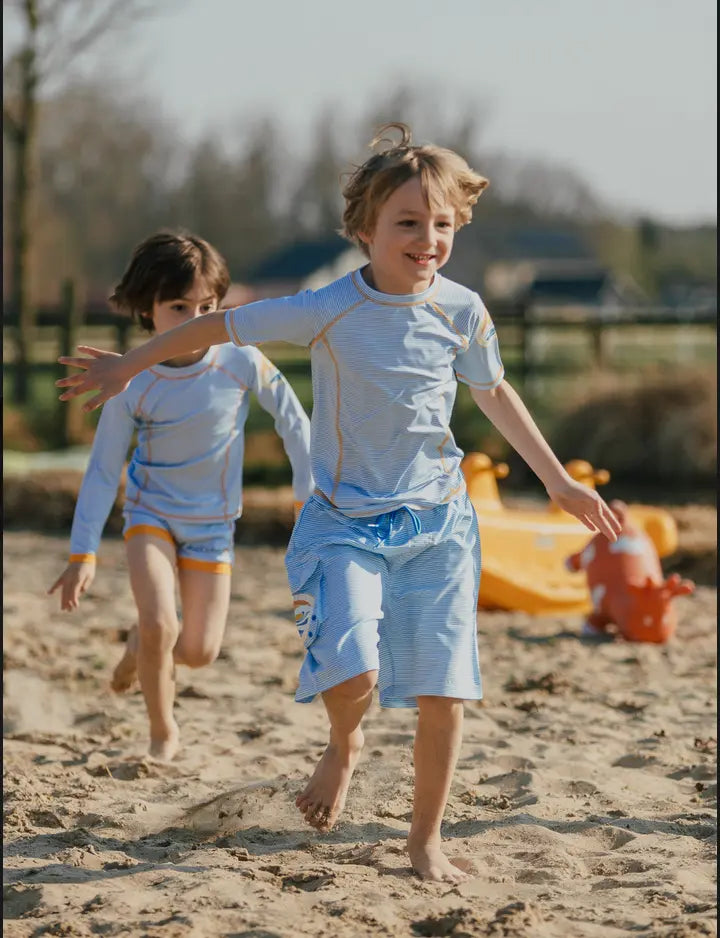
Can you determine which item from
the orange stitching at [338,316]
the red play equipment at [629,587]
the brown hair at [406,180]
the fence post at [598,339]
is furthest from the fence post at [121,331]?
the orange stitching at [338,316]

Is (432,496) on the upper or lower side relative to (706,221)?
lower

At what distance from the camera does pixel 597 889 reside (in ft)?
10.6

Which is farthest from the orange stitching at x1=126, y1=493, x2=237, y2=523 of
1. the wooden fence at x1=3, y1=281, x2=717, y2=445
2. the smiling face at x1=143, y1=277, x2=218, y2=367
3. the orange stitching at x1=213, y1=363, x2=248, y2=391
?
the wooden fence at x1=3, y1=281, x2=717, y2=445

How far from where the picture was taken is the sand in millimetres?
3025

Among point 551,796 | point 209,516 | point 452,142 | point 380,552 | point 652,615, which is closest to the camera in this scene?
point 380,552

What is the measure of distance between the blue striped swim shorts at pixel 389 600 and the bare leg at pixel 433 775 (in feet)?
0.17

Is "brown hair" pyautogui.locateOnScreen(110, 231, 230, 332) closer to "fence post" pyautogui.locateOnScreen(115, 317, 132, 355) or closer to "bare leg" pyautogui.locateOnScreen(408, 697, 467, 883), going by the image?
"bare leg" pyautogui.locateOnScreen(408, 697, 467, 883)

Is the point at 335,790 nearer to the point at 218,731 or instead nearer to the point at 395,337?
the point at 395,337

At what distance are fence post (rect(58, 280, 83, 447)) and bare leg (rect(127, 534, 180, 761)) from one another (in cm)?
1162

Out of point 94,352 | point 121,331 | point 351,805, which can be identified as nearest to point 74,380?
point 94,352

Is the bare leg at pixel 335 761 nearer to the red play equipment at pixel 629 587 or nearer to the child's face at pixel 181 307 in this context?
the child's face at pixel 181 307

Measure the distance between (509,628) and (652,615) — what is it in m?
0.78

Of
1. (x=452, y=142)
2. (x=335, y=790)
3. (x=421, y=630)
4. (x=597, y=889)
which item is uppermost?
(x=452, y=142)

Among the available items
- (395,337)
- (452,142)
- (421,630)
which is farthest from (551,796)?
(452,142)
